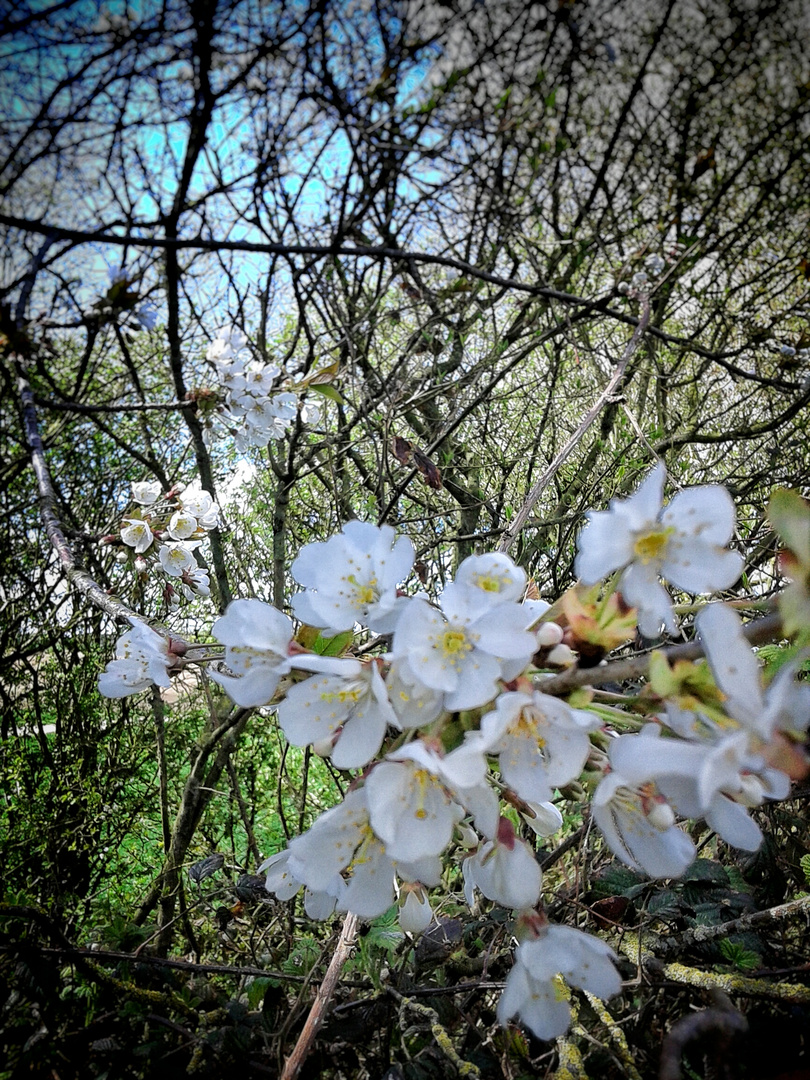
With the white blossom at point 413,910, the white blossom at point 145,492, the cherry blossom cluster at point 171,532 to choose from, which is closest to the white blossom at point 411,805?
the white blossom at point 413,910

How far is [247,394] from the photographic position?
2088 millimetres

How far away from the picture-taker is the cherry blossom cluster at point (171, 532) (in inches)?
60.9

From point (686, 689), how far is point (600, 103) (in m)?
4.90

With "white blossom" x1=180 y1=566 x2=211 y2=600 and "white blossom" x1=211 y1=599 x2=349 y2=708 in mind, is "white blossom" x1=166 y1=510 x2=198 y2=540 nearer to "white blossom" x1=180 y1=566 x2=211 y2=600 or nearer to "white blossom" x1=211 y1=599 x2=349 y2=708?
"white blossom" x1=180 y1=566 x2=211 y2=600

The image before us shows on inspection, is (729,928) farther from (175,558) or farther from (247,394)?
(247,394)

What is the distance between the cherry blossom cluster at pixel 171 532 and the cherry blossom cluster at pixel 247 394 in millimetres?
512

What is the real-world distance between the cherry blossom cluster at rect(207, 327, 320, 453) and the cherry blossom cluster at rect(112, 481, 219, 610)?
51 cm

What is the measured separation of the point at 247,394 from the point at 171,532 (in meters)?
0.69

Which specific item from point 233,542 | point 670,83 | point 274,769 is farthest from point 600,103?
point 274,769

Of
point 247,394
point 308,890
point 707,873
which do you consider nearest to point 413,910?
point 308,890

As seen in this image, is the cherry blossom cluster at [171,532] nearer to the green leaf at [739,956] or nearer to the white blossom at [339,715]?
the white blossom at [339,715]

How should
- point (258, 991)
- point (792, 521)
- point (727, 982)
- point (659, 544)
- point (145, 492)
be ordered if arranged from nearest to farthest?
1. point (792, 521)
2. point (659, 544)
3. point (727, 982)
4. point (258, 991)
5. point (145, 492)

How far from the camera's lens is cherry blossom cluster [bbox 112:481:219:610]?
1.55 meters

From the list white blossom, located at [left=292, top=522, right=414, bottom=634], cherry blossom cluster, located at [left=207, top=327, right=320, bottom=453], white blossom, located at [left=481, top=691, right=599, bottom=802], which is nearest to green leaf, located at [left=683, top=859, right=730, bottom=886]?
white blossom, located at [left=481, top=691, right=599, bottom=802]
